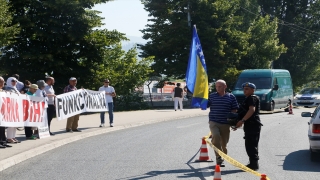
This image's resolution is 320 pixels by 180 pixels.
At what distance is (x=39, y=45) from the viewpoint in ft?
112

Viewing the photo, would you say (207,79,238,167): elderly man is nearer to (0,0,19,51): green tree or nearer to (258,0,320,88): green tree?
(0,0,19,51): green tree

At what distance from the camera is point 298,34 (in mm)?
63625

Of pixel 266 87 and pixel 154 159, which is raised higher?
pixel 266 87

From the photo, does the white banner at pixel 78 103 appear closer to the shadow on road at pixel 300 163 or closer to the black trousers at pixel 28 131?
the black trousers at pixel 28 131

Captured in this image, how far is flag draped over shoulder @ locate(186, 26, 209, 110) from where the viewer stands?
14727 mm

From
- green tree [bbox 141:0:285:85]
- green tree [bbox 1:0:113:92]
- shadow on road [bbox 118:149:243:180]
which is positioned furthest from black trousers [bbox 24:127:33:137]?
green tree [bbox 141:0:285:85]

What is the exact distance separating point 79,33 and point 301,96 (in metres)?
17.2

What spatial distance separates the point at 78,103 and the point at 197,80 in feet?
22.4

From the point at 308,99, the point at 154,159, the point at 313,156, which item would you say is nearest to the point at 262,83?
the point at 308,99

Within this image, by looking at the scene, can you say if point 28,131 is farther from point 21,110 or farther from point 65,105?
point 65,105

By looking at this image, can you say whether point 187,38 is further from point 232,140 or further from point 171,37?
point 232,140

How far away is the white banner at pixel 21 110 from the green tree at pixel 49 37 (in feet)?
51.7

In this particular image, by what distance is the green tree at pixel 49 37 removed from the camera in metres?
33.1

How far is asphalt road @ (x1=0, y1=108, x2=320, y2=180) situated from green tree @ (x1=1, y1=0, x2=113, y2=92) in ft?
Answer: 49.5
